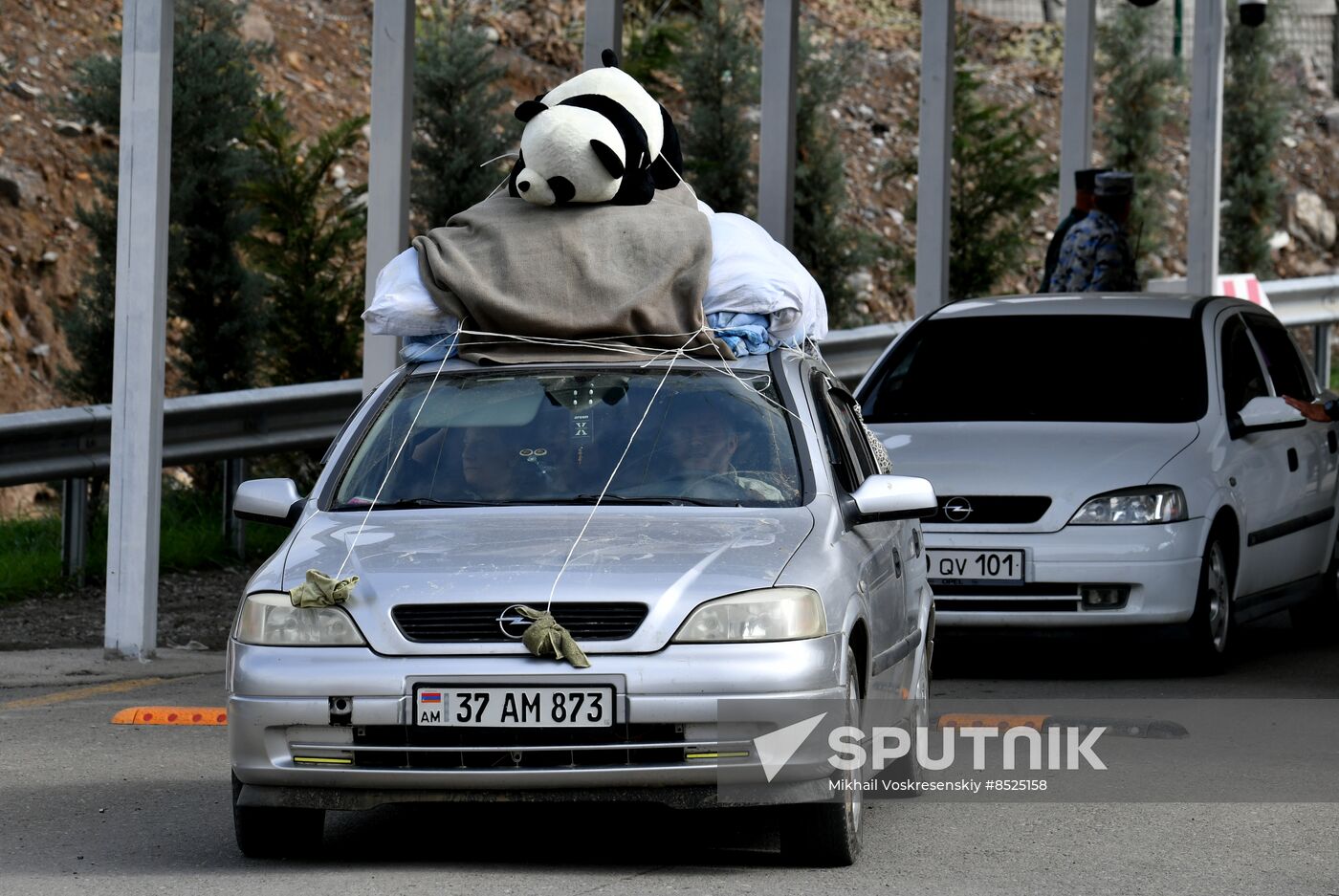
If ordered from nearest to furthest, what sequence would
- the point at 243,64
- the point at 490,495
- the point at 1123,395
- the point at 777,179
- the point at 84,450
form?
the point at 490,495 < the point at 1123,395 < the point at 84,450 < the point at 777,179 < the point at 243,64

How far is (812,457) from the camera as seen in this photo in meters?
6.46

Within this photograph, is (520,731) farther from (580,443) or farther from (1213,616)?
(1213,616)

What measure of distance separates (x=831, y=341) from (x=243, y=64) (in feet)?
15.8

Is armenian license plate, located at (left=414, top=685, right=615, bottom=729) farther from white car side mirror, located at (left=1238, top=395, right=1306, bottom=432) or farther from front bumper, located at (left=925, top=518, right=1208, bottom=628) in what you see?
white car side mirror, located at (left=1238, top=395, right=1306, bottom=432)

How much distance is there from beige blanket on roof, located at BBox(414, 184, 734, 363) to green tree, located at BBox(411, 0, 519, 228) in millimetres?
10800

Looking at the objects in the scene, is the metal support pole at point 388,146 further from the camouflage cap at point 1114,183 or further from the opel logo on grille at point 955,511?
the camouflage cap at point 1114,183

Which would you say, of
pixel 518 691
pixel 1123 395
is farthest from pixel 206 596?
pixel 518 691

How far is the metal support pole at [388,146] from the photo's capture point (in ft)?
37.3

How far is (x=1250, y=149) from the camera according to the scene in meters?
28.2

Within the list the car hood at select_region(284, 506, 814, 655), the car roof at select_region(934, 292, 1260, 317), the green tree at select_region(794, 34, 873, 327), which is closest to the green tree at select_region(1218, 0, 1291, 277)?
the green tree at select_region(794, 34, 873, 327)

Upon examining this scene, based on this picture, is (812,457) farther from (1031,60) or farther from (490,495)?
(1031,60)

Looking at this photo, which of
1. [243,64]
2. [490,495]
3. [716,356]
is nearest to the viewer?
[490,495]

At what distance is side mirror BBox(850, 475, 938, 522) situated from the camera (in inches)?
246

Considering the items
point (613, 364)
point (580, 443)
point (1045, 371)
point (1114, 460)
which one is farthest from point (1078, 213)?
point (580, 443)
